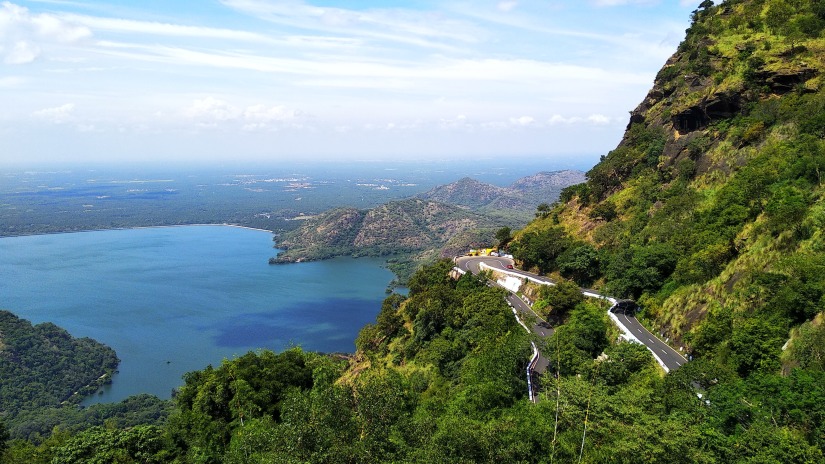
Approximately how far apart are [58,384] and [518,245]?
238 feet

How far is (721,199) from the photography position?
33000mm

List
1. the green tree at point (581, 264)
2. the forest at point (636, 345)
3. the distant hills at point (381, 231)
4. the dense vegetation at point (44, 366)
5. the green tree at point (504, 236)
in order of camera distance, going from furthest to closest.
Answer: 1. the distant hills at point (381, 231)
2. the dense vegetation at point (44, 366)
3. the green tree at point (504, 236)
4. the green tree at point (581, 264)
5. the forest at point (636, 345)

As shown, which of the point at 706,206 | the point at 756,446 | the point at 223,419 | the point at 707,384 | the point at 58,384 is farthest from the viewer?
the point at 58,384

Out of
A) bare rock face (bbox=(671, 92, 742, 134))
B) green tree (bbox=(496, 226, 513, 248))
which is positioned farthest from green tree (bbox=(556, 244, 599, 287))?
green tree (bbox=(496, 226, 513, 248))

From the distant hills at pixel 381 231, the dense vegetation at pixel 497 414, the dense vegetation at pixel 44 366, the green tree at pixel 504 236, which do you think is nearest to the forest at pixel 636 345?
the dense vegetation at pixel 497 414

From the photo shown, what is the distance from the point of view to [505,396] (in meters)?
21.5

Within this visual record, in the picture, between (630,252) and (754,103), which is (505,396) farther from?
(754,103)

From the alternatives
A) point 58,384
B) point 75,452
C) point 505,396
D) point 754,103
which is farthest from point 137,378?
point 754,103

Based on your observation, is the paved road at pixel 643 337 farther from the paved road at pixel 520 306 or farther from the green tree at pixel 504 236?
the green tree at pixel 504 236

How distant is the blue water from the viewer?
83.3m

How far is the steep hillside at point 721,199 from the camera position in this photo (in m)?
23.3

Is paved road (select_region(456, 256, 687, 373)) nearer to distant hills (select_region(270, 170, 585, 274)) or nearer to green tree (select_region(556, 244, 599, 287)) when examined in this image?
green tree (select_region(556, 244, 599, 287))

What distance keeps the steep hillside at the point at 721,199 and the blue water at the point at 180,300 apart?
54.1 m

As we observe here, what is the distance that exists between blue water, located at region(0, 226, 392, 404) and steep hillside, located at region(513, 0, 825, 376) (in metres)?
54.1
